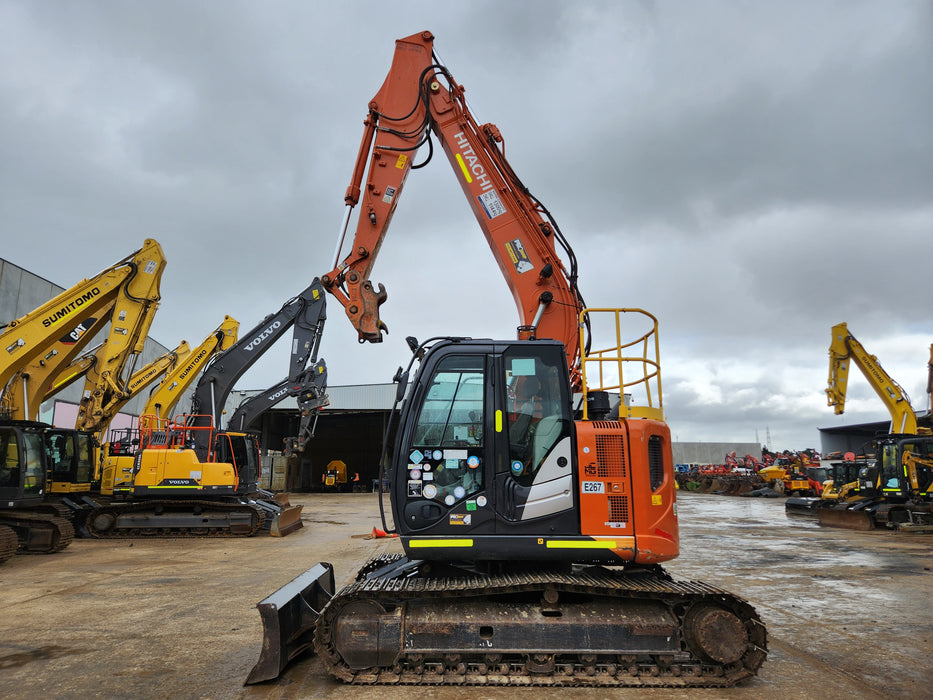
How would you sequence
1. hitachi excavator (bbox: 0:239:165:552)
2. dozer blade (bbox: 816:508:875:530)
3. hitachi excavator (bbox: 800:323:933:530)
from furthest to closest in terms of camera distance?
1. dozer blade (bbox: 816:508:875:530)
2. hitachi excavator (bbox: 800:323:933:530)
3. hitachi excavator (bbox: 0:239:165:552)

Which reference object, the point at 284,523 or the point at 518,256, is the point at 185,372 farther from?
the point at 518,256

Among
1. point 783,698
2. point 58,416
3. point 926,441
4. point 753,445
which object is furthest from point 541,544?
point 753,445

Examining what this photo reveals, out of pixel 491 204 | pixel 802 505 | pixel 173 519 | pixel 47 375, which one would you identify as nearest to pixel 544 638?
pixel 491 204

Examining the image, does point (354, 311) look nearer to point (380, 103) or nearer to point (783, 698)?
point (380, 103)

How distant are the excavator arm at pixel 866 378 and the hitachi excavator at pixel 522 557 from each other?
21.7m

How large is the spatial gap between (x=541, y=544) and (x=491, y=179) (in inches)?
200

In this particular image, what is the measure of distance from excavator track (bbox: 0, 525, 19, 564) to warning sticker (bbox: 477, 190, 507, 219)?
10.1 meters

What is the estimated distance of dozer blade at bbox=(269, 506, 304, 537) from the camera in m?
14.9

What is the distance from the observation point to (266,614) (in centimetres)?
486

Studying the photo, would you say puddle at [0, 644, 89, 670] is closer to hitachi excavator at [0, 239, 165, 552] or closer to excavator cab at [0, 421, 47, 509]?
hitachi excavator at [0, 239, 165, 552]

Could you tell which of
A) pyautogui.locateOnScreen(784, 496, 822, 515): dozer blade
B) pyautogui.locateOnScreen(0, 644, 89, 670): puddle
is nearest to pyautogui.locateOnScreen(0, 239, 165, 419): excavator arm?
pyautogui.locateOnScreen(0, 644, 89, 670): puddle

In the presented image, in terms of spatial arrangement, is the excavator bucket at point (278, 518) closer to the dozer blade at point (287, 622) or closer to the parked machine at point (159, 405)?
the parked machine at point (159, 405)

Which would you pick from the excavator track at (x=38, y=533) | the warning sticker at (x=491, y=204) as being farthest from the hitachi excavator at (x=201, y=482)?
the warning sticker at (x=491, y=204)

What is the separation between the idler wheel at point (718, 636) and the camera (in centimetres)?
474
